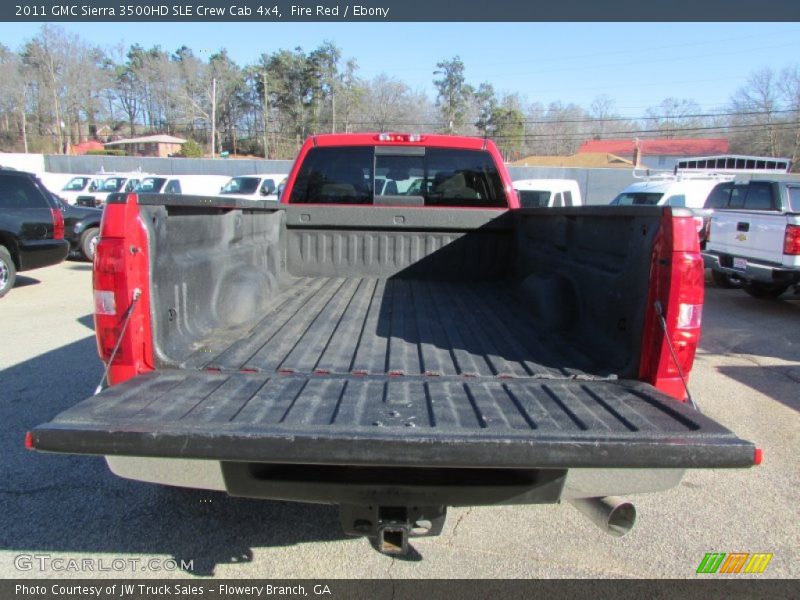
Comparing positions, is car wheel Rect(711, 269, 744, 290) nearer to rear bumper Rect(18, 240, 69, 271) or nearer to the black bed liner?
the black bed liner

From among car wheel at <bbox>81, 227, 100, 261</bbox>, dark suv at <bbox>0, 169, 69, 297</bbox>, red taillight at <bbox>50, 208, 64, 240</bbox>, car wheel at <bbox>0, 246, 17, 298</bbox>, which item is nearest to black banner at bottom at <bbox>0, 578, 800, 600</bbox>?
car wheel at <bbox>0, 246, 17, 298</bbox>

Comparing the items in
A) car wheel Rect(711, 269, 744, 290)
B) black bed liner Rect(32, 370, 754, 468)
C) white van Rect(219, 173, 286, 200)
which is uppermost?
white van Rect(219, 173, 286, 200)

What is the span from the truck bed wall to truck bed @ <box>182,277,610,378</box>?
0.12 metres

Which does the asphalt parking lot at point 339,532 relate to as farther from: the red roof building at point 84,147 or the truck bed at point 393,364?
the red roof building at point 84,147

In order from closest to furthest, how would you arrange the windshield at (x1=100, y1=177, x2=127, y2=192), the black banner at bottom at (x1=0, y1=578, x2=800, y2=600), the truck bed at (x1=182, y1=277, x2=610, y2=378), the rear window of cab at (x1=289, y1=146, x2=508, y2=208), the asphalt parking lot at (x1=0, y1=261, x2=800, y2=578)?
1. the black banner at bottom at (x1=0, y1=578, x2=800, y2=600)
2. the truck bed at (x1=182, y1=277, x2=610, y2=378)
3. the asphalt parking lot at (x1=0, y1=261, x2=800, y2=578)
4. the rear window of cab at (x1=289, y1=146, x2=508, y2=208)
5. the windshield at (x1=100, y1=177, x2=127, y2=192)

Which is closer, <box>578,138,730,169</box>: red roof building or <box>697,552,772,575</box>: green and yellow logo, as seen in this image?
<box>697,552,772,575</box>: green and yellow logo

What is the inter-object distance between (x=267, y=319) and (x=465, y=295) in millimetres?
1611

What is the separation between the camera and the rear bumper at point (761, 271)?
8555 mm

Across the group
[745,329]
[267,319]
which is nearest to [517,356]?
[267,319]

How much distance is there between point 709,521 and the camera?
10.6 feet

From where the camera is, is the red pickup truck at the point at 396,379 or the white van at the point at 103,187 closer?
the red pickup truck at the point at 396,379

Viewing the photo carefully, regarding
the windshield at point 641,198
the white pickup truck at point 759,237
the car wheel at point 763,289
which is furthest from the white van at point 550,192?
the car wheel at point 763,289

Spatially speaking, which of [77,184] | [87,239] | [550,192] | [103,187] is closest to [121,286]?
[550,192]

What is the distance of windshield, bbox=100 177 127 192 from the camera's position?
22266 mm
